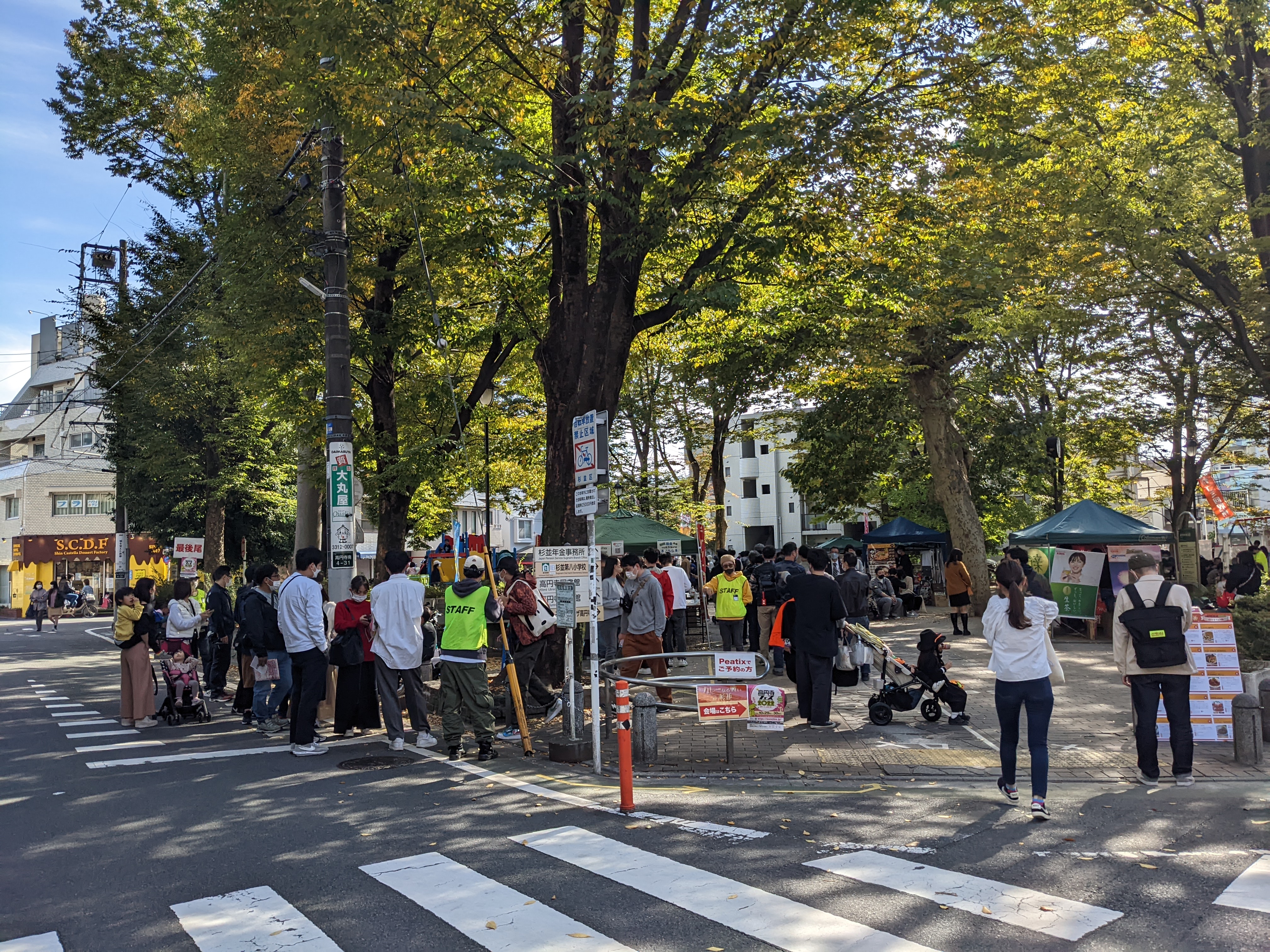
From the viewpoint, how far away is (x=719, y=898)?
5078 millimetres

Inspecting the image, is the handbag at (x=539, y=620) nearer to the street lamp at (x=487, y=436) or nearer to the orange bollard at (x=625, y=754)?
the orange bollard at (x=625, y=754)

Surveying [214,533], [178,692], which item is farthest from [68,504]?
[178,692]

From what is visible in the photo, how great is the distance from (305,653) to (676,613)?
8363mm

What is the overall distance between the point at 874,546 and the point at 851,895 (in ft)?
86.6

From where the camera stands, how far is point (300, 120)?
1412 cm

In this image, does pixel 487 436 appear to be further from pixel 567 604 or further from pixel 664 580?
pixel 567 604

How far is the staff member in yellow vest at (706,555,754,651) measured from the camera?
14164mm

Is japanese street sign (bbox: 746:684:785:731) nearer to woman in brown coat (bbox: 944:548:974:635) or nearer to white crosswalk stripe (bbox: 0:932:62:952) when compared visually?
white crosswalk stripe (bbox: 0:932:62:952)

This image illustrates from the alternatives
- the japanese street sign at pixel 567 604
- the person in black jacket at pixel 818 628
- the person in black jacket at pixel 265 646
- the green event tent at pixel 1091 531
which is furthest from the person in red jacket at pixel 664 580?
the green event tent at pixel 1091 531

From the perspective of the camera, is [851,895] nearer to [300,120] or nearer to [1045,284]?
[300,120]

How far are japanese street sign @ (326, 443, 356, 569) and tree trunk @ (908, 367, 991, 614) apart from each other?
1588 centimetres

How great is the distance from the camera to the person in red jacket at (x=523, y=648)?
35.0 ft

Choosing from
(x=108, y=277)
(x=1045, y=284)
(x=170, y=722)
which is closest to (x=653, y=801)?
(x=170, y=722)

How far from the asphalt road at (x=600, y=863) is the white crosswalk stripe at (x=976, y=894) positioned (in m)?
0.02
